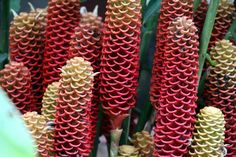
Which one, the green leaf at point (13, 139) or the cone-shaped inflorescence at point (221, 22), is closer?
the green leaf at point (13, 139)

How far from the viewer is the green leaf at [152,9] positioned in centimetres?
65

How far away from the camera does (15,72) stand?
500 millimetres

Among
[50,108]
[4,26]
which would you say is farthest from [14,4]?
[50,108]

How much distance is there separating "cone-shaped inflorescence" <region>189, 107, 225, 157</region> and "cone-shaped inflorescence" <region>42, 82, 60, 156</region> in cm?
15

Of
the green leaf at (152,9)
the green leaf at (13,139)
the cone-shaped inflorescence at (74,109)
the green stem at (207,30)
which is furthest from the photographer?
the green leaf at (152,9)

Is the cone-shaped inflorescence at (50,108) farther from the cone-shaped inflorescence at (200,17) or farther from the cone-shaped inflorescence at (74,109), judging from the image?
the cone-shaped inflorescence at (200,17)

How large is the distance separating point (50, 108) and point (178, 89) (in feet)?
0.46

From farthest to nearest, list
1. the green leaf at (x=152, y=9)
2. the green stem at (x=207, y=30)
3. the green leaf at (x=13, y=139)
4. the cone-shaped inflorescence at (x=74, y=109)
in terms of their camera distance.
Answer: the green leaf at (x=152, y=9) < the green stem at (x=207, y=30) < the cone-shaped inflorescence at (x=74, y=109) < the green leaf at (x=13, y=139)

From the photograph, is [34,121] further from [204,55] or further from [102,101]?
[204,55]

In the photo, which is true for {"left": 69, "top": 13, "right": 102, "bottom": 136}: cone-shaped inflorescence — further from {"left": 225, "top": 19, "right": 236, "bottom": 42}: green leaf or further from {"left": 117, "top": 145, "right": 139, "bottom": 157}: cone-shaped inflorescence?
{"left": 225, "top": 19, "right": 236, "bottom": 42}: green leaf

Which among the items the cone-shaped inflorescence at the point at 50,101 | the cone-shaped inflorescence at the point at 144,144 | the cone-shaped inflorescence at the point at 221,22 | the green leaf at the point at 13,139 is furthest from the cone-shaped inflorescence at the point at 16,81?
the green leaf at the point at 13,139

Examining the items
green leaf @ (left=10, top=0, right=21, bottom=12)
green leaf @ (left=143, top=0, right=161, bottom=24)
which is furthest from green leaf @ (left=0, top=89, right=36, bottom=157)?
green leaf @ (left=10, top=0, right=21, bottom=12)

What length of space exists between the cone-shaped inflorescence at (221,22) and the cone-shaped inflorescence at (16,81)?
0.24 meters

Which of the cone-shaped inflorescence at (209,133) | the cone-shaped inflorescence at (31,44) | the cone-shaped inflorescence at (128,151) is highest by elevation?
the cone-shaped inflorescence at (31,44)
